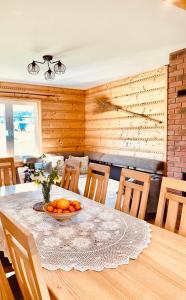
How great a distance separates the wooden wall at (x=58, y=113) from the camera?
17.3 feet

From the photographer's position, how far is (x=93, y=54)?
3.37m

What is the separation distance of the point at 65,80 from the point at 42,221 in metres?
3.79

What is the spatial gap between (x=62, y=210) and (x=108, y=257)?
1.81 ft

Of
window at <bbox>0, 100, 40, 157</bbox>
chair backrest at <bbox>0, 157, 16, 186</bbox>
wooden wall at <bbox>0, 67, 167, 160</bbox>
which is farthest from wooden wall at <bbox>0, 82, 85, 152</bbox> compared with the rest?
chair backrest at <bbox>0, 157, 16, 186</bbox>

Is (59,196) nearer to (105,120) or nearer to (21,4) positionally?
(21,4)

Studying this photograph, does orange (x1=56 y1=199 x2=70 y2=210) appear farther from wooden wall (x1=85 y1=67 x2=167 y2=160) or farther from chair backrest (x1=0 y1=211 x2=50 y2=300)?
wooden wall (x1=85 y1=67 x2=167 y2=160)

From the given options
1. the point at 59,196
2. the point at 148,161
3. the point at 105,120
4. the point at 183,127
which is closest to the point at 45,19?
the point at 59,196

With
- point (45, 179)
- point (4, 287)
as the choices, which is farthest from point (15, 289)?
point (45, 179)

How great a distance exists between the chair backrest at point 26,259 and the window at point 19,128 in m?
4.44

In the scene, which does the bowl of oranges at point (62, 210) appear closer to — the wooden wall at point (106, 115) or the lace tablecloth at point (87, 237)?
the lace tablecloth at point (87, 237)

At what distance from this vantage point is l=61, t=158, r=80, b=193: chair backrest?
8.98 feet

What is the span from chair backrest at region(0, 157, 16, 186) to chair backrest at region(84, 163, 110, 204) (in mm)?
1063

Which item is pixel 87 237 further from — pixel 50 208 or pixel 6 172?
pixel 6 172

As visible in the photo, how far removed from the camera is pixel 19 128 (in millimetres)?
5402
